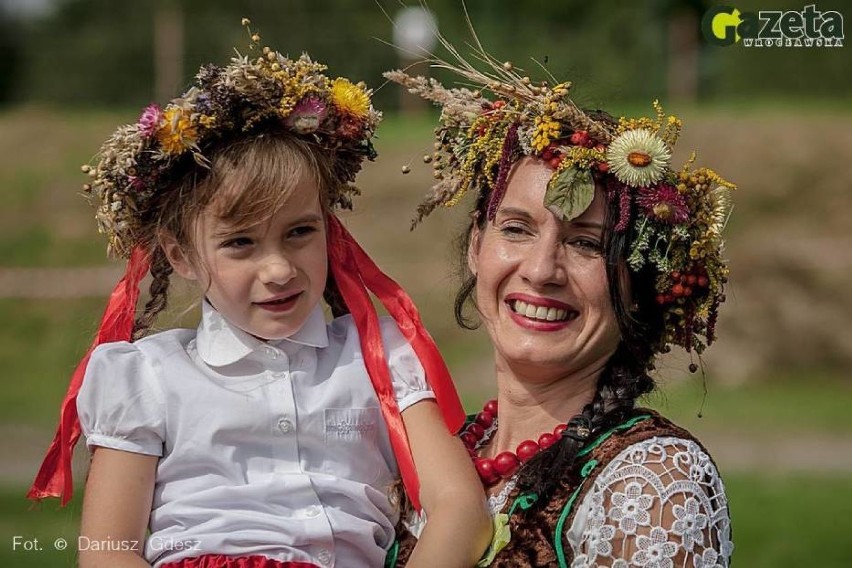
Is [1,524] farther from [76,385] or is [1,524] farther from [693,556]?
[693,556]

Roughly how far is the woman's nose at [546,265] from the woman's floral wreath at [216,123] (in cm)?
58

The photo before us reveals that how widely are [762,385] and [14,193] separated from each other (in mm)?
9058

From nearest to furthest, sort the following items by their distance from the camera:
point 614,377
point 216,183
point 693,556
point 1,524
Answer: point 693,556 < point 216,183 < point 614,377 < point 1,524

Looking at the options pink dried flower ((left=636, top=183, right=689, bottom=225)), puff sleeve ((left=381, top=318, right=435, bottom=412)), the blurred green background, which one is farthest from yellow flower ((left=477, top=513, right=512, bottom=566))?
the blurred green background

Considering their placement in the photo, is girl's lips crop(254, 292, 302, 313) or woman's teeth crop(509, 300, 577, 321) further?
woman's teeth crop(509, 300, 577, 321)

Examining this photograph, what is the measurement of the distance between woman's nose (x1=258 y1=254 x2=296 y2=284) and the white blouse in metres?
0.21

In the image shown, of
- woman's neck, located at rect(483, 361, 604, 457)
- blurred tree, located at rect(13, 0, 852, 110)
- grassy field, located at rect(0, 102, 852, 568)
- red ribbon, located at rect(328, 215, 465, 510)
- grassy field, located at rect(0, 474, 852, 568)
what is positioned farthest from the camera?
blurred tree, located at rect(13, 0, 852, 110)

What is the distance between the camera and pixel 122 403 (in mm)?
3242

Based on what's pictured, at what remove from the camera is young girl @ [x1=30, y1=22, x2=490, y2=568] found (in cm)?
323

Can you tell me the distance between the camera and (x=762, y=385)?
13.8m

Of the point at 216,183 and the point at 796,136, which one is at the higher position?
the point at 796,136

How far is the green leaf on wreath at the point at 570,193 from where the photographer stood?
11.3 feet

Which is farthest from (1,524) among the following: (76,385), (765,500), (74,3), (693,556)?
(74,3)

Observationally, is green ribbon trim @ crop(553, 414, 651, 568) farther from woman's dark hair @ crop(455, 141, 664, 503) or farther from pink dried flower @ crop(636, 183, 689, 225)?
pink dried flower @ crop(636, 183, 689, 225)
